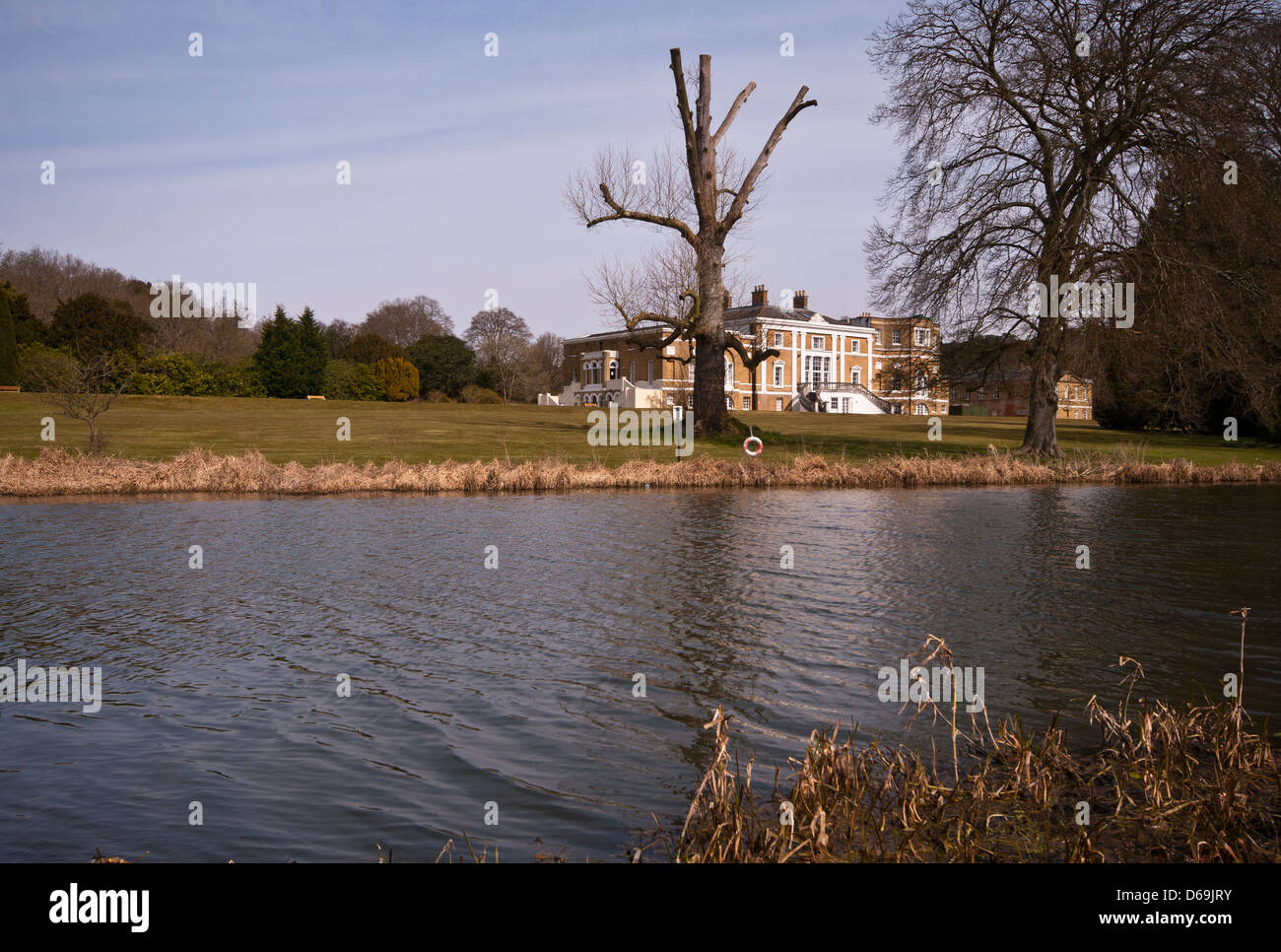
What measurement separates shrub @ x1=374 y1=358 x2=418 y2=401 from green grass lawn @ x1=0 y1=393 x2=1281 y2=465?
15379 mm

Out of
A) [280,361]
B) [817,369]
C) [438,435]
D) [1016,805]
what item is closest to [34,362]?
[280,361]

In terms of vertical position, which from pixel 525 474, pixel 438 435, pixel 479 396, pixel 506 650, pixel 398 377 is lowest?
pixel 506 650

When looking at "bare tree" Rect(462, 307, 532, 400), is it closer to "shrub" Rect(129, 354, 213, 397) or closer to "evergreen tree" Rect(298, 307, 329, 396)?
"evergreen tree" Rect(298, 307, 329, 396)

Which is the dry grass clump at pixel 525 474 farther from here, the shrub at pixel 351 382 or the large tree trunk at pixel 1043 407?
the shrub at pixel 351 382

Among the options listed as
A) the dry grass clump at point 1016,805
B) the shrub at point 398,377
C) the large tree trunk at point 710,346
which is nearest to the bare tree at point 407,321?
the shrub at point 398,377

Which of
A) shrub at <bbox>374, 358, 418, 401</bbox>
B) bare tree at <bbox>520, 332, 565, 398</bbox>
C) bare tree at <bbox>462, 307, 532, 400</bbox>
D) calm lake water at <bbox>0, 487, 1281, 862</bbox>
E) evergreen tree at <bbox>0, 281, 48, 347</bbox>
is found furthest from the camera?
bare tree at <bbox>520, 332, 565, 398</bbox>

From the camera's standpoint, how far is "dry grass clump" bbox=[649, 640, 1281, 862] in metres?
4.77

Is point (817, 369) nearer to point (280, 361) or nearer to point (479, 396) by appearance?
point (479, 396)

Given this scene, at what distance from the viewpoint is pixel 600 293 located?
36812mm

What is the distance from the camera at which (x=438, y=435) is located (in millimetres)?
33969

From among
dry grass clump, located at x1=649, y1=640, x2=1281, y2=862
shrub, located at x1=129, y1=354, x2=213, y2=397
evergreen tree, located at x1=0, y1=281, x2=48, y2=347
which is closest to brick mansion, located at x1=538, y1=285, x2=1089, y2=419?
shrub, located at x1=129, y1=354, x2=213, y2=397

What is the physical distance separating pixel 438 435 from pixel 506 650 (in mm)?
25555
